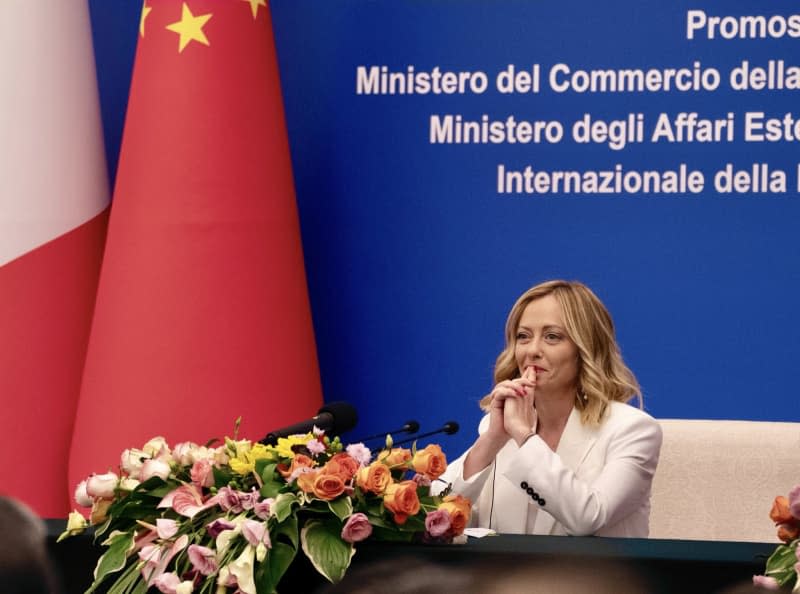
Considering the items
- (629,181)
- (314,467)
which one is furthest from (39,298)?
(314,467)

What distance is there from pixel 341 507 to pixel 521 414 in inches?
39.1

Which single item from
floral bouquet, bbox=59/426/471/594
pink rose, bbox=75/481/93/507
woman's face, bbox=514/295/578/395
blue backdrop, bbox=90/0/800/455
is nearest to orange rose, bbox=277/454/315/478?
floral bouquet, bbox=59/426/471/594

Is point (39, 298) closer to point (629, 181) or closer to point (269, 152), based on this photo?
point (269, 152)

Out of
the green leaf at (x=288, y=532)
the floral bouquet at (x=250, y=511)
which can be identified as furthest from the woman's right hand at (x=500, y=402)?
the green leaf at (x=288, y=532)

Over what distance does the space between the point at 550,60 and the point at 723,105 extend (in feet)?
1.89

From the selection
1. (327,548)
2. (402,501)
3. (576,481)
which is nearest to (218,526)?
(327,548)

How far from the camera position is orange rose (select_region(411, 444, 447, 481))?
193 cm

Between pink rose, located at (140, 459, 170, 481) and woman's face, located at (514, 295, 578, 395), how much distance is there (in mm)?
1178

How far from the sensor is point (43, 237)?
3.86 meters

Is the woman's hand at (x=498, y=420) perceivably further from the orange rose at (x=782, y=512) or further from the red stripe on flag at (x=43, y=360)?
the red stripe on flag at (x=43, y=360)

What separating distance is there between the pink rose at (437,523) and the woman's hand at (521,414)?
2.71ft

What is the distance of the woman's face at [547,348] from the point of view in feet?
9.62

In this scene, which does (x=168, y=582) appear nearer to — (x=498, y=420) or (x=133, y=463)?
(x=133, y=463)

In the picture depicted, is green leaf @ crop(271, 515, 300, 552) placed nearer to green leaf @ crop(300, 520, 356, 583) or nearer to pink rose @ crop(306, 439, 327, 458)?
green leaf @ crop(300, 520, 356, 583)
